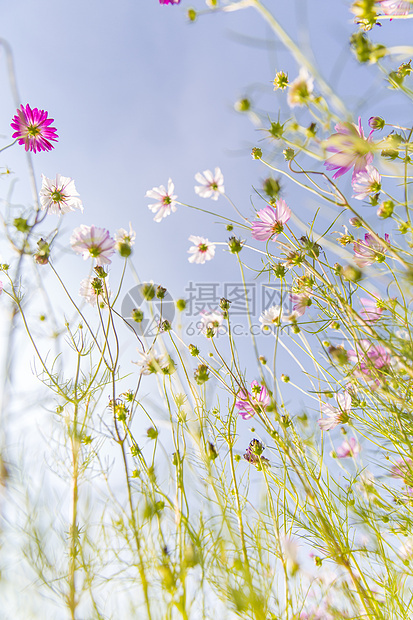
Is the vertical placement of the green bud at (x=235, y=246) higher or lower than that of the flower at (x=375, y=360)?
higher

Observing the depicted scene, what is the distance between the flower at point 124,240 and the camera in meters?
0.79

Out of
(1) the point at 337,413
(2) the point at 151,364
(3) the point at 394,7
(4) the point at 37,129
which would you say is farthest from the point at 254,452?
(4) the point at 37,129

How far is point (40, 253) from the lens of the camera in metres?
0.84

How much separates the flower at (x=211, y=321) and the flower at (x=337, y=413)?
38 cm

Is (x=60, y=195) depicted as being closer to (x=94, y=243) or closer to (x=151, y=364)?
(x=94, y=243)

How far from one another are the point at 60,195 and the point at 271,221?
0.66 meters

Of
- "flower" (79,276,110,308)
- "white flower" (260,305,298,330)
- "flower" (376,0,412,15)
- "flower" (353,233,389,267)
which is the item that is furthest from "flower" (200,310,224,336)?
"flower" (376,0,412,15)

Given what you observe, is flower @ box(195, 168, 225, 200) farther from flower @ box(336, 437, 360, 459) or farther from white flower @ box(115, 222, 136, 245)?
flower @ box(336, 437, 360, 459)

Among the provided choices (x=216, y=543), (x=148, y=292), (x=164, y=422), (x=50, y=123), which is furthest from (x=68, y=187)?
(x=216, y=543)

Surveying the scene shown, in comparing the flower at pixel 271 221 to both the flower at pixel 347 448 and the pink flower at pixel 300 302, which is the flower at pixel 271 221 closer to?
the pink flower at pixel 300 302

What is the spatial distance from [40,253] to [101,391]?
14.8 inches

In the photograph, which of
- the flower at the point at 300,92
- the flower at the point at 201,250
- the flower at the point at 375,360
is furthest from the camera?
the flower at the point at 201,250

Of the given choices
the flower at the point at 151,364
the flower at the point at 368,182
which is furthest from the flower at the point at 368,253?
the flower at the point at 151,364

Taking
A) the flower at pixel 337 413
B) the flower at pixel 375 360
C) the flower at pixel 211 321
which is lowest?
the flower at pixel 337 413
